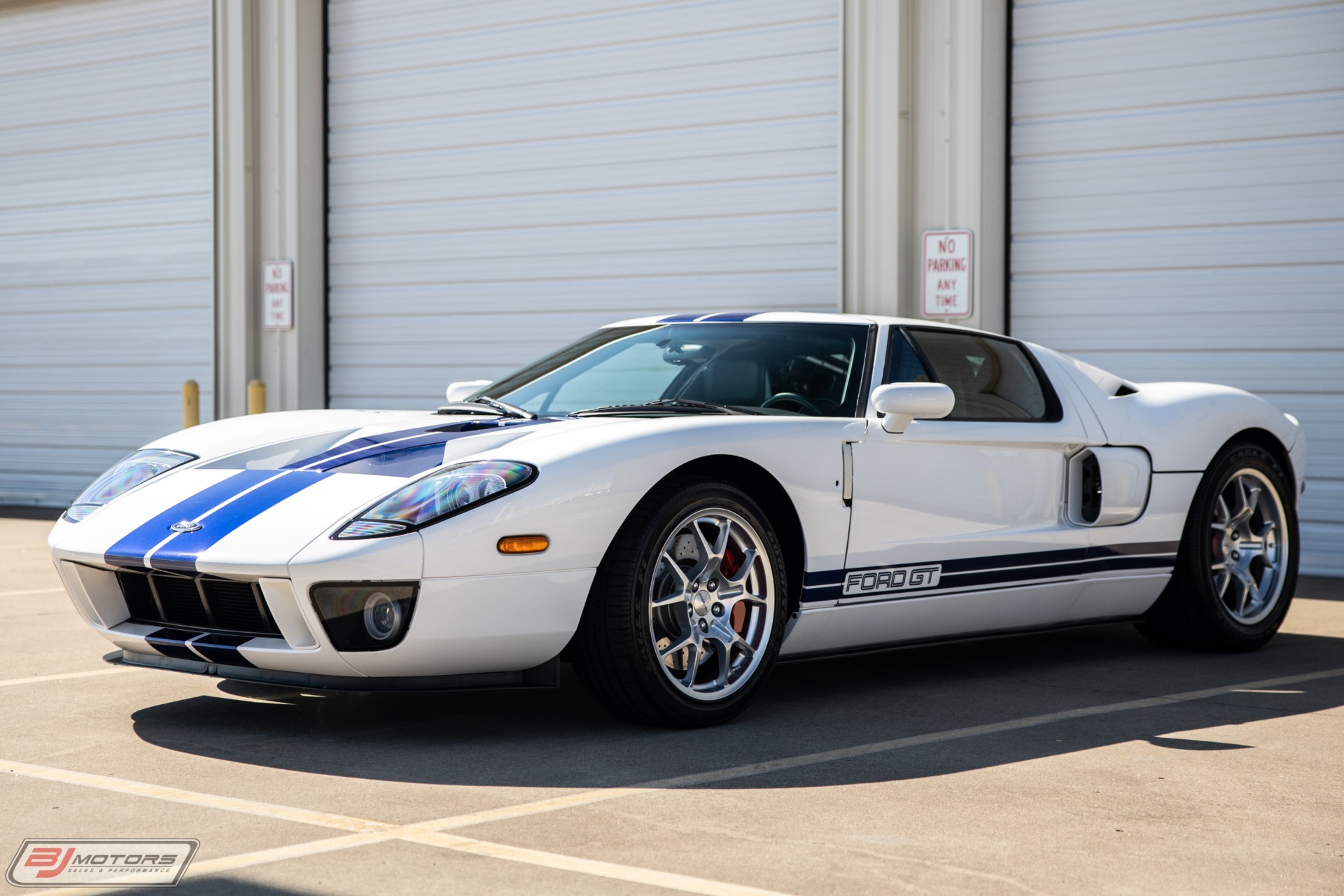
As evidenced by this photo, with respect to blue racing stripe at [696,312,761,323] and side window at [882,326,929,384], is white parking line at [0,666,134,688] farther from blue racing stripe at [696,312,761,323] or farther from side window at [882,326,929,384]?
side window at [882,326,929,384]

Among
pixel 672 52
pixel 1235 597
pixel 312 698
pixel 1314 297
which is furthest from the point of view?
pixel 672 52

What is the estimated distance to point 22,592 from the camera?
733cm

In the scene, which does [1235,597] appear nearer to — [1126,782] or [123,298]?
[1126,782]

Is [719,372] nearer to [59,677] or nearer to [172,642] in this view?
[172,642]

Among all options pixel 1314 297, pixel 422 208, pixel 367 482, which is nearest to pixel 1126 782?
pixel 367 482

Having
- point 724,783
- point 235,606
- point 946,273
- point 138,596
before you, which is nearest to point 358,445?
point 235,606

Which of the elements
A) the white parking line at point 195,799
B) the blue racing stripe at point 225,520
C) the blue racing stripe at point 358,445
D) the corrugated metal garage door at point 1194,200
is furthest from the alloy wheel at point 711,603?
the corrugated metal garage door at point 1194,200

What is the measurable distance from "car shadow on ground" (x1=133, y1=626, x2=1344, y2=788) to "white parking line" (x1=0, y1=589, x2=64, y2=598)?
2.95 meters

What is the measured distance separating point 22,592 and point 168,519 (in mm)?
3753

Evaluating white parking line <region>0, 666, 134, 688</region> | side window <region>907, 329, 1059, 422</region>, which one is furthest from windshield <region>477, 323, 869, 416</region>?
white parking line <region>0, 666, 134, 688</region>

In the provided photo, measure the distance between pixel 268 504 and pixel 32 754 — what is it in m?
0.84

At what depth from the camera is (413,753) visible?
3814mm

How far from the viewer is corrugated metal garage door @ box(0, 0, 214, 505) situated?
12719mm

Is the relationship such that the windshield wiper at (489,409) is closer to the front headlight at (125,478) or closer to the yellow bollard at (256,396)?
the front headlight at (125,478)
